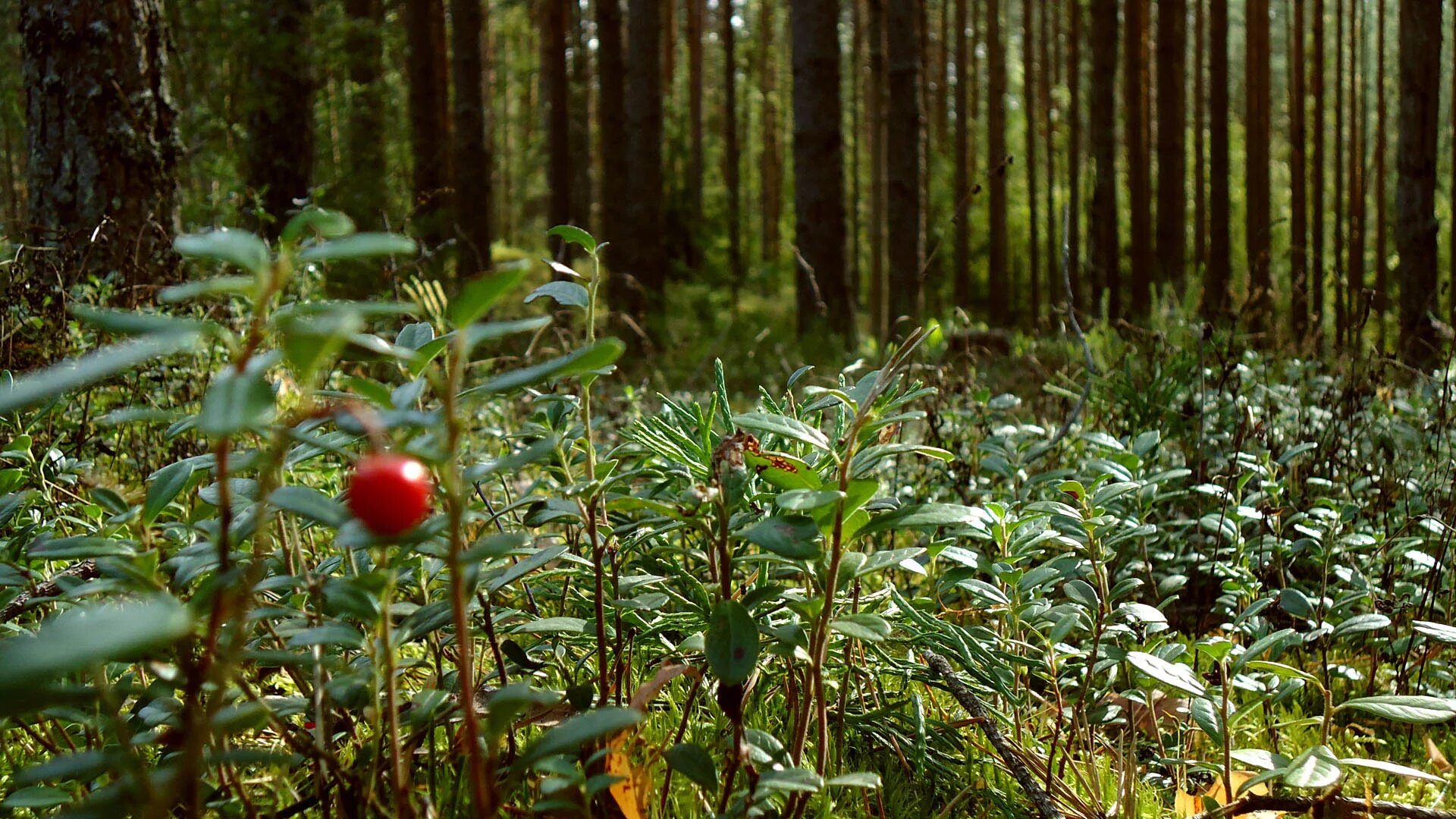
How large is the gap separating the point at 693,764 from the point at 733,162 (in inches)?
771

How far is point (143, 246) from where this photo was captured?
404 cm

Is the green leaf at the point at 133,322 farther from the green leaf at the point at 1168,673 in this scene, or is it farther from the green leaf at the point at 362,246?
the green leaf at the point at 1168,673

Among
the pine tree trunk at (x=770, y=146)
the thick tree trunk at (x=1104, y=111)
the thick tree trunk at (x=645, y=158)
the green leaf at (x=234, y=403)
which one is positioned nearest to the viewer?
the green leaf at (x=234, y=403)

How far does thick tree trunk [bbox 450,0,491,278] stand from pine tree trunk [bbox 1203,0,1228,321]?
8.69 metres

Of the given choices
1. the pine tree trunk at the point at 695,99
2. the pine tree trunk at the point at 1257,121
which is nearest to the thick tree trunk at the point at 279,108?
the pine tree trunk at the point at 695,99

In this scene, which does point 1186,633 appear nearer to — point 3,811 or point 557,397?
point 557,397

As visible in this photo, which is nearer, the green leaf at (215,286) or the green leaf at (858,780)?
the green leaf at (215,286)

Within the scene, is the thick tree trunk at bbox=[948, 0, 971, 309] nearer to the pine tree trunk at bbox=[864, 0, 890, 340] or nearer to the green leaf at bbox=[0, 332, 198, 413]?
the pine tree trunk at bbox=[864, 0, 890, 340]

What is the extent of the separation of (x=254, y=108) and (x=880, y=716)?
7.93 metres

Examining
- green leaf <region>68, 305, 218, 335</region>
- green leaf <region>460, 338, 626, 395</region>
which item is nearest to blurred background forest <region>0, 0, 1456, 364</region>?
green leaf <region>460, 338, 626, 395</region>

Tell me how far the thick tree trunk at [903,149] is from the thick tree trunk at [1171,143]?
4309 millimetres

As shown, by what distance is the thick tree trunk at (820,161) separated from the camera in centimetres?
895

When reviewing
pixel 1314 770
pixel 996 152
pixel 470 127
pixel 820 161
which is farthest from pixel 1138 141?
pixel 1314 770

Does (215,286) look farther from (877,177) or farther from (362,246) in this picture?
(877,177)
